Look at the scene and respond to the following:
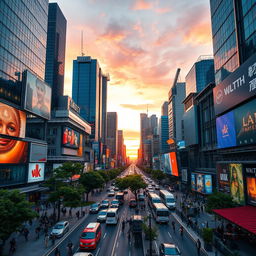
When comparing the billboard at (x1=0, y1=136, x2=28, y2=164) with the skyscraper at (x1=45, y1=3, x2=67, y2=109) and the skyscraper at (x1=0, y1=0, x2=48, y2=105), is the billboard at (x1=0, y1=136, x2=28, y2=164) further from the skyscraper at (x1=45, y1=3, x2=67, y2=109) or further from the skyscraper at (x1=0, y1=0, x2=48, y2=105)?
the skyscraper at (x1=45, y1=3, x2=67, y2=109)

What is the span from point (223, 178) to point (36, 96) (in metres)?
51.1

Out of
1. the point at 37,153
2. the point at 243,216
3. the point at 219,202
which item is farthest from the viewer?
the point at 37,153

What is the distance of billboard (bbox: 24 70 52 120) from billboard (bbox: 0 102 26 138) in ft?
11.4

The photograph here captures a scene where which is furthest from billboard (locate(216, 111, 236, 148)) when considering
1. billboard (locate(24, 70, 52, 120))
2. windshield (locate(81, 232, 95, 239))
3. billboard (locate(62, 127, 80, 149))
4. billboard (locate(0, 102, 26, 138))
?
billboard (locate(62, 127, 80, 149))

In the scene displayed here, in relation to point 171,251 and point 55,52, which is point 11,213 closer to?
point 171,251

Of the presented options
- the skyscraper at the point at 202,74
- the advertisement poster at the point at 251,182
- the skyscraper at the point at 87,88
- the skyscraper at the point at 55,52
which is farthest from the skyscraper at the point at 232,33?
the skyscraper at the point at 87,88

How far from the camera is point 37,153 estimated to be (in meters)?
57.2

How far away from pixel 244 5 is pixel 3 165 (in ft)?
194

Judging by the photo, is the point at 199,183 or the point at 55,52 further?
the point at 55,52

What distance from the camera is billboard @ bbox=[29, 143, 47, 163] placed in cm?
5469

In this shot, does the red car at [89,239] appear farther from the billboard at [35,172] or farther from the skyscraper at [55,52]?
the skyscraper at [55,52]

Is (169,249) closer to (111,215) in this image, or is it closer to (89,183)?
(111,215)

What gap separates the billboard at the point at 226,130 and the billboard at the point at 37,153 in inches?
1846

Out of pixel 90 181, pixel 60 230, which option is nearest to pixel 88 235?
pixel 60 230
